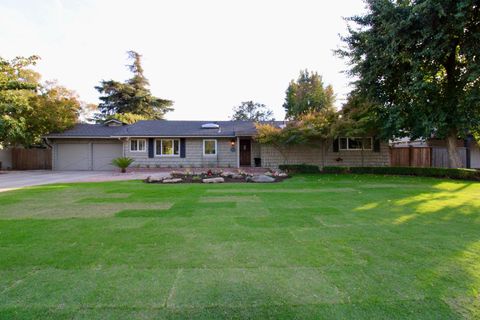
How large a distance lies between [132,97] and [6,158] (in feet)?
53.9

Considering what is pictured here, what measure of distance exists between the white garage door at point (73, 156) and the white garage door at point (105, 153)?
57 cm

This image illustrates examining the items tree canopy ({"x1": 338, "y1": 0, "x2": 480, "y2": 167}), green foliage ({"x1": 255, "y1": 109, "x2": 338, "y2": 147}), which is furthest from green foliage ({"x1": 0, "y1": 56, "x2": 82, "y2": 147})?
tree canopy ({"x1": 338, "y1": 0, "x2": 480, "y2": 167})

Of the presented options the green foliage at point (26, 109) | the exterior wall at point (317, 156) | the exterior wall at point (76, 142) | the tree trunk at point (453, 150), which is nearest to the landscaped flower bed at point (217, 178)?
the exterior wall at point (317, 156)

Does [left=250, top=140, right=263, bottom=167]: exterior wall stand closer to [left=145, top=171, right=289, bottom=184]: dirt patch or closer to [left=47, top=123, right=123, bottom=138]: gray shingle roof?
[left=145, top=171, right=289, bottom=184]: dirt patch

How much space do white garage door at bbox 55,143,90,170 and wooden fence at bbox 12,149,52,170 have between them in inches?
88.0

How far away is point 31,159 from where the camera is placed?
69.5ft

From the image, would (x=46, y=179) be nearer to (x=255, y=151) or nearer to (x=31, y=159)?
(x=31, y=159)

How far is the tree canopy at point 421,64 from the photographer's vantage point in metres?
11.0

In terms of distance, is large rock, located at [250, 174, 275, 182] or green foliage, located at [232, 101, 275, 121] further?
green foliage, located at [232, 101, 275, 121]

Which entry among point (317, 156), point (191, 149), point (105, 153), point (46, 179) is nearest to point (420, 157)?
point (317, 156)

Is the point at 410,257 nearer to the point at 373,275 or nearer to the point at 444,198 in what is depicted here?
the point at 373,275

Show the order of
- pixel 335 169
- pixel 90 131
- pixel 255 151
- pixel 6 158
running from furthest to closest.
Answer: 1. pixel 6 158
2. pixel 90 131
3. pixel 255 151
4. pixel 335 169

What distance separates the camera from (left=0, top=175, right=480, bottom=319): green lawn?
2273mm

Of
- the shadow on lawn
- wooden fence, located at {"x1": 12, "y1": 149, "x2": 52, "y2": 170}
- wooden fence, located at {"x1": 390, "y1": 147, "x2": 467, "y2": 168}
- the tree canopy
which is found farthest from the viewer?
wooden fence, located at {"x1": 12, "y1": 149, "x2": 52, "y2": 170}
